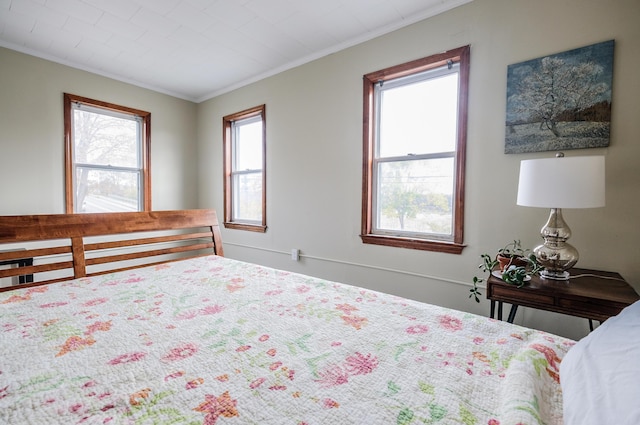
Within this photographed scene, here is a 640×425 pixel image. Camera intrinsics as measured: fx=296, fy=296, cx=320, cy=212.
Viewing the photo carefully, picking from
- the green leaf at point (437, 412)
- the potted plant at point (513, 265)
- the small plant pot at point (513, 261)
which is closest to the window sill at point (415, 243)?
the potted plant at point (513, 265)

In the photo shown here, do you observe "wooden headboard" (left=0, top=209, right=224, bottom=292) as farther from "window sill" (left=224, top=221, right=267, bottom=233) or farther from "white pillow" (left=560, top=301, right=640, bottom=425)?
"white pillow" (left=560, top=301, right=640, bottom=425)

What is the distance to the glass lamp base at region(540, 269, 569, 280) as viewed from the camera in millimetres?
1598

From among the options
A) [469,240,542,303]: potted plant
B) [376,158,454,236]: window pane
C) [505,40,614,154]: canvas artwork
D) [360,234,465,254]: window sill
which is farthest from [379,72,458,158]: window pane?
[469,240,542,303]: potted plant

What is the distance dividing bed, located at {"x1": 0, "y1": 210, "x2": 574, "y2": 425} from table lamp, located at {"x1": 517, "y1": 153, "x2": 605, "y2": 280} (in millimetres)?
794

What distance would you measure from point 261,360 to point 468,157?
1.92 meters

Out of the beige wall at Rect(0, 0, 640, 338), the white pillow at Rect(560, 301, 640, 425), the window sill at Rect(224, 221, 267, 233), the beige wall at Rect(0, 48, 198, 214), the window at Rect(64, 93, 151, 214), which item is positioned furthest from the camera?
the window sill at Rect(224, 221, 267, 233)

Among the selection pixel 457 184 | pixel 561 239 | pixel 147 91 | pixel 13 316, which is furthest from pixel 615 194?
pixel 147 91

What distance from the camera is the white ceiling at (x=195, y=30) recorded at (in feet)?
7.10

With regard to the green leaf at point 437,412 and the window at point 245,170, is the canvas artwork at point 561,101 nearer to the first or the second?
the green leaf at point 437,412

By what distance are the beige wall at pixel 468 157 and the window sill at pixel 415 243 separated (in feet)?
0.18

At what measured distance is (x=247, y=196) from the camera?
374 cm

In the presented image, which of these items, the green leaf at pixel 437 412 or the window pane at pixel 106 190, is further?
the window pane at pixel 106 190

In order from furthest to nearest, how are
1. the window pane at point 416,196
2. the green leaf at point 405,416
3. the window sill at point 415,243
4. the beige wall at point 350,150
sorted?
the window pane at point 416,196, the window sill at point 415,243, the beige wall at point 350,150, the green leaf at point 405,416

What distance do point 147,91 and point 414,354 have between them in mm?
4116
